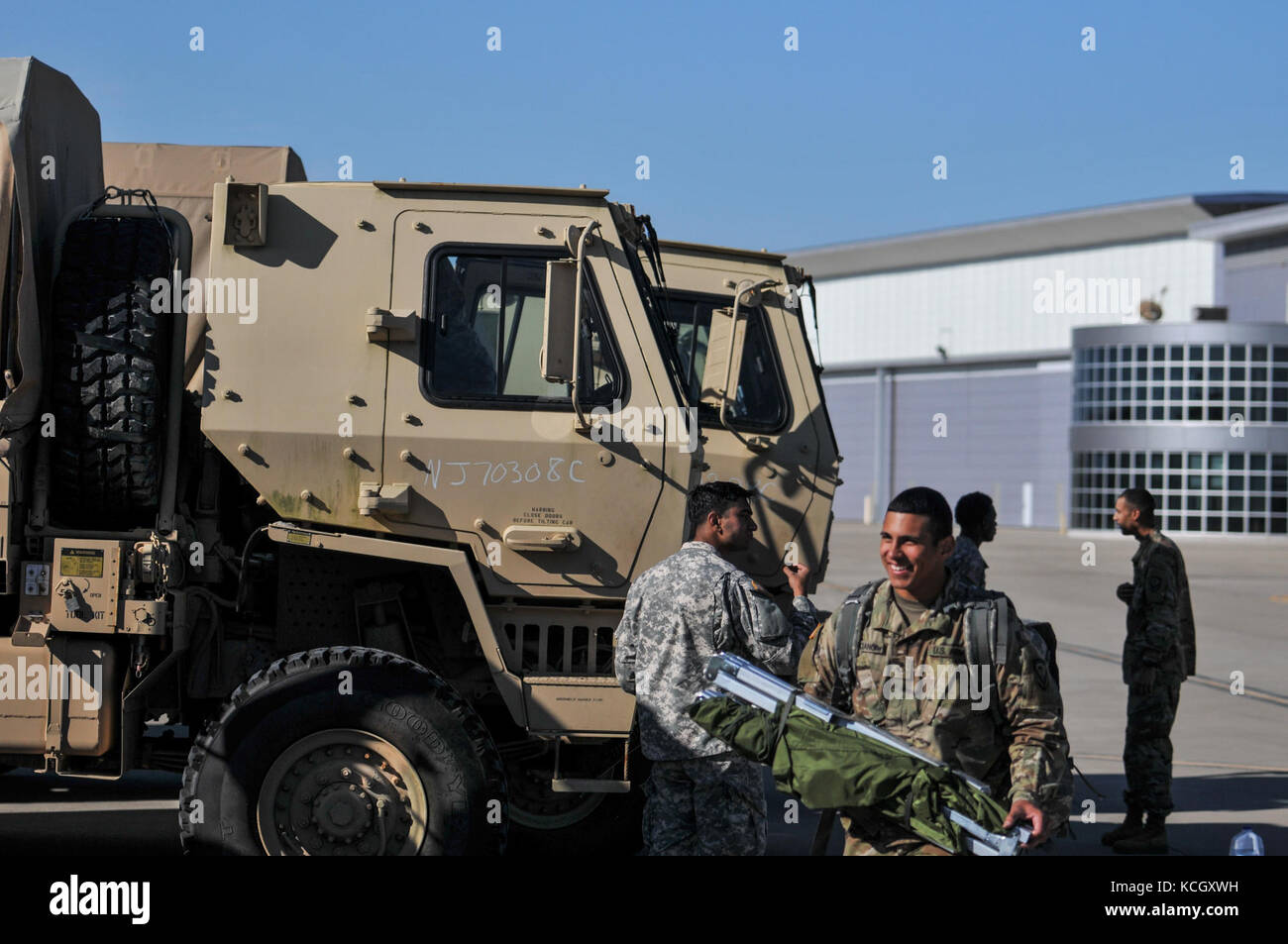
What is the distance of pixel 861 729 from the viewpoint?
3857 mm

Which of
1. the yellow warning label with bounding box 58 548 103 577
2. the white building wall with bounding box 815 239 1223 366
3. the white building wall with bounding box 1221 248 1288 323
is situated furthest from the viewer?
the white building wall with bounding box 815 239 1223 366

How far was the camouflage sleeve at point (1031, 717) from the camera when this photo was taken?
3789mm

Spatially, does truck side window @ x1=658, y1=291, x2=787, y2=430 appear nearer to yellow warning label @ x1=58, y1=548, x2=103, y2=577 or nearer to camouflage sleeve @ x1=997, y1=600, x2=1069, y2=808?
yellow warning label @ x1=58, y1=548, x2=103, y2=577

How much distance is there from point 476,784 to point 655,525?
1.28 m

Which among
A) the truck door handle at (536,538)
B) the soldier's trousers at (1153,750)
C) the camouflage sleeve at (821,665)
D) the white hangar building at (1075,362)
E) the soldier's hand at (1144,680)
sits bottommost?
the soldier's trousers at (1153,750)

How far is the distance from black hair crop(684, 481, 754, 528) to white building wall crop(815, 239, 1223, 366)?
44535mm

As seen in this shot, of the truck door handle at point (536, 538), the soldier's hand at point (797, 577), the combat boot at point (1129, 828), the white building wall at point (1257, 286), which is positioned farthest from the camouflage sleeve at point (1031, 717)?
the white building wall at point (1257, 286)

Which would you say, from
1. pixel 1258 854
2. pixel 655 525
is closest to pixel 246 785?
pixel 655 525

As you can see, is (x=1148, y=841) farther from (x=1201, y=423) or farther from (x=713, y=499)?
(x=1201, y=423)

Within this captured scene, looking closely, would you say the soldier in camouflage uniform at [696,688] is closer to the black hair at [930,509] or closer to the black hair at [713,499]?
the black hair at [713,499]

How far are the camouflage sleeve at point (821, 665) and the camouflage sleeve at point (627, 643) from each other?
3.39ft

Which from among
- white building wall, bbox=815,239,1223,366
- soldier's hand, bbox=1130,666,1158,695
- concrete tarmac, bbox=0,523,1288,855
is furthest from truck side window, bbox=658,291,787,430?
white building wall, bbox=815,239,1223,366

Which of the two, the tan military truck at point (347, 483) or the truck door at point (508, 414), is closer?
the tan military truck at point (347, 483)

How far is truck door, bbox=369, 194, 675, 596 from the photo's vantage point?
590cm
